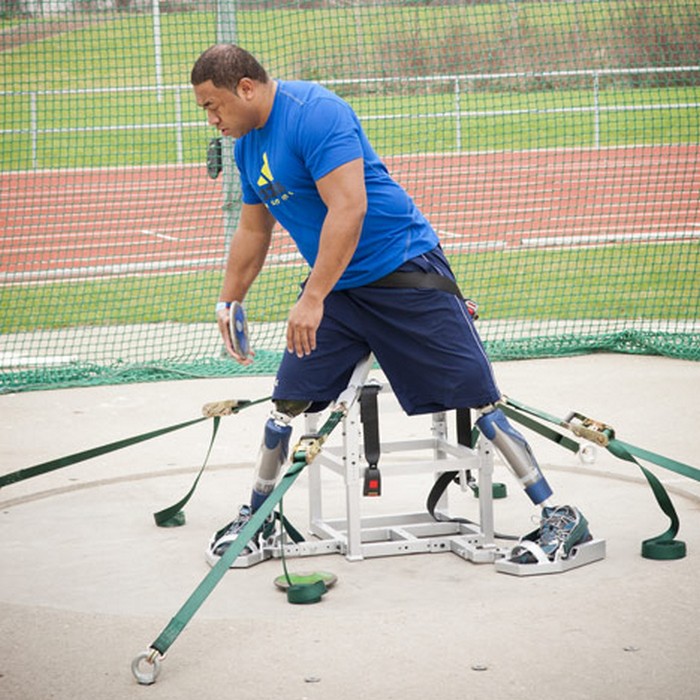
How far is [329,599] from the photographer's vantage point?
4543 mm

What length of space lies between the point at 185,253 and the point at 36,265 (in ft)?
5.90

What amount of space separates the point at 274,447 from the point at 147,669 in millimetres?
1364

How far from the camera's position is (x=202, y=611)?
4.43 m

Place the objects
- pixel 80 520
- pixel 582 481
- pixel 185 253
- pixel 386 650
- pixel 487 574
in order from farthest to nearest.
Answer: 1. pixel 185 253
2. pixel 582 481
3. pixel 80 520
4. pixel 487 574
5. pixel 386 650

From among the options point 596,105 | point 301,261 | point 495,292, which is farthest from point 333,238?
point 596,105

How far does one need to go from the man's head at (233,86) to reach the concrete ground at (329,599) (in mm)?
1386

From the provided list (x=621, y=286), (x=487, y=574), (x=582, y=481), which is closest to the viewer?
A: (x=487, y=574)

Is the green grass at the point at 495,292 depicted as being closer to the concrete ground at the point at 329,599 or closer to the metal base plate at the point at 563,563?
the concrete ground at the point at 329,599

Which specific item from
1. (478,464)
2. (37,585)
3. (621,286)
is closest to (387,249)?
(478,464)

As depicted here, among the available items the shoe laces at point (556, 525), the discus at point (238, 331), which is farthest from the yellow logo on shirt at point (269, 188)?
the shoe laces at point (556, 525)

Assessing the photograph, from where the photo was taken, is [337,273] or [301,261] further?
[301,261]

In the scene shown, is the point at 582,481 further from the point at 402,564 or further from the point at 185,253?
the point at 185,253

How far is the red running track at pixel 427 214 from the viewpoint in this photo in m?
14.1

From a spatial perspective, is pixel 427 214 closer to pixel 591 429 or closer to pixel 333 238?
pixel 591 429
